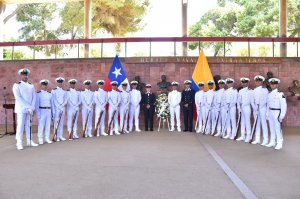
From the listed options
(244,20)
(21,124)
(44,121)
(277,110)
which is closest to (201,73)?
(277,110)

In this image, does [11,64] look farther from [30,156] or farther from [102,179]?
[102,179]

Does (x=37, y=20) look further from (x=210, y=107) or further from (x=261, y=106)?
(x=261, y=106)

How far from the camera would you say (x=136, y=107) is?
11211 mm

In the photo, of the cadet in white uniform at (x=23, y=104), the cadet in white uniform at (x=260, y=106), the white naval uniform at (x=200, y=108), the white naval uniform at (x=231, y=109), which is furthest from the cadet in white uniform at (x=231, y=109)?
the cadet in white uniform at (x=23, y=104)

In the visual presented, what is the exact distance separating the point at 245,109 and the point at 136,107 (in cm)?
373

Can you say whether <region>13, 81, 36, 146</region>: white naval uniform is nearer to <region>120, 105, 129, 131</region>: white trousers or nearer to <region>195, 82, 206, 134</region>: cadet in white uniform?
<region>120, 105, 129, 131</region>: white trousers

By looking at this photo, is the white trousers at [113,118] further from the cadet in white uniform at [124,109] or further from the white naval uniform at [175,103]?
the white naval uniform at [175,103]

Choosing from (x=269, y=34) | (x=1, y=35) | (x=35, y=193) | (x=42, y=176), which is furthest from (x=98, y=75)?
(x=269, y=34)

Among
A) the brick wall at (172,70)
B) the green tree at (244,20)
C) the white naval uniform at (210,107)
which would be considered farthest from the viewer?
the green tree at (244,20)

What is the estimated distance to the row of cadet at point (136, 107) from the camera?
24.7 ft

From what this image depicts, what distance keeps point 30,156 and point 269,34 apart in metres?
18.0

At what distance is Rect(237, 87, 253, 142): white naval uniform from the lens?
881 centimetres

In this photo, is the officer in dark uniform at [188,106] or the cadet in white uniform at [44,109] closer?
the cadet in white uniform at [44,109]

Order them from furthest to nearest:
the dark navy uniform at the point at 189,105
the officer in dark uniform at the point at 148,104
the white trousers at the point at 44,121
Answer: the officer in dark uniform at the point at 148,104 → the dark navy uniform at the point at 189,105 → the white trousers at the point at 44,121
